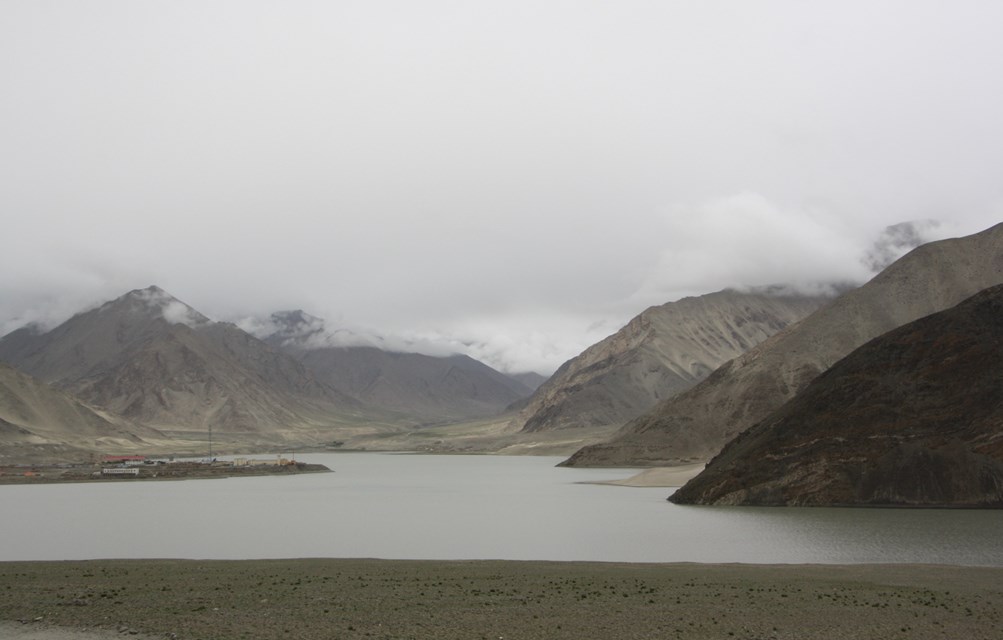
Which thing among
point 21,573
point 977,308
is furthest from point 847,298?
point 21,573

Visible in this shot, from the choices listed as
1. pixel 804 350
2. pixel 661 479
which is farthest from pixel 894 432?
pixel 804 350

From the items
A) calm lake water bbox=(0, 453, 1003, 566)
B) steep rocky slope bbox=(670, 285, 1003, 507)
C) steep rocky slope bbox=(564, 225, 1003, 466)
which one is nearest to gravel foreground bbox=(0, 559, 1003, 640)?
calm lake water bbox=(0, 453, 1003, 566)

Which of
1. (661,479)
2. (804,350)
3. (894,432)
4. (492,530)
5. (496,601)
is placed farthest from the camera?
(804,350)

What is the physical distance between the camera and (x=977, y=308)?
271 feet

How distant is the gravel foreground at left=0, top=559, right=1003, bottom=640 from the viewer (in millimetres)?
24547

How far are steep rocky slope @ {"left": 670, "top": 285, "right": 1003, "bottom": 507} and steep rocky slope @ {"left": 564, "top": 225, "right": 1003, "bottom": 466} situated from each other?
251 ft

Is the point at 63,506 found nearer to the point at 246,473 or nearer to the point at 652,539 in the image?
the point at 652,539

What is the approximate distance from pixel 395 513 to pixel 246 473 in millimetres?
98923

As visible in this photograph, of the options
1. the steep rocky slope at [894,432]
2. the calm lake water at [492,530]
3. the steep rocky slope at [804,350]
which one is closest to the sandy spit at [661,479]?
the calm lake water at [492,530]

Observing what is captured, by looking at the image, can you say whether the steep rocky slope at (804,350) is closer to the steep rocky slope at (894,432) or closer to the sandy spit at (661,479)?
the sandy spit at (661,479)

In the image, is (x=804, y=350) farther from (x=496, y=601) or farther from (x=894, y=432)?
(x=496, y=601)

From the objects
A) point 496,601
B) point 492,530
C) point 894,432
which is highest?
point 894,432

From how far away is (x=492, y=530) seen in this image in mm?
59812

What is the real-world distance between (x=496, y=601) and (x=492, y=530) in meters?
30.9
